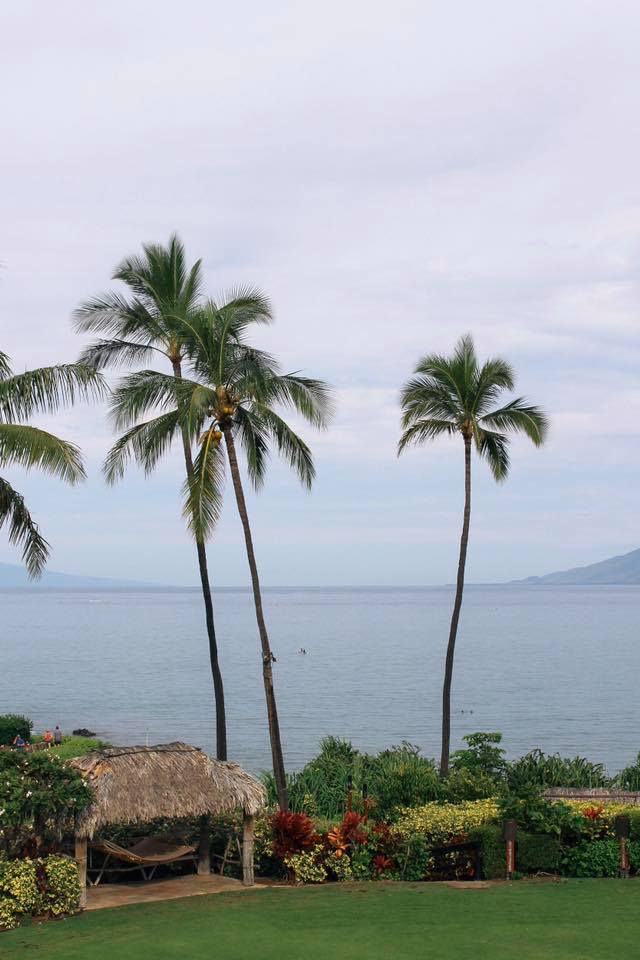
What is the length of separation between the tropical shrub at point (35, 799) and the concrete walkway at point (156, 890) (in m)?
1.39

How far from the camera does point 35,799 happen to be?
15953 millimetres

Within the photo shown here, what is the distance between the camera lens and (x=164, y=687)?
9138 cm

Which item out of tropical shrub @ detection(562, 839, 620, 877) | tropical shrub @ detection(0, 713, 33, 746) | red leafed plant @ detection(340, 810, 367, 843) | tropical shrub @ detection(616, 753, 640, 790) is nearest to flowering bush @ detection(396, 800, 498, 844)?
red leafed plant @ detection(340, 810, 367, 843)

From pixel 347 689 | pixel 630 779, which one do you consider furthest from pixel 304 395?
pixel 347 689

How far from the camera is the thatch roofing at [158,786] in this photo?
16.7 meters

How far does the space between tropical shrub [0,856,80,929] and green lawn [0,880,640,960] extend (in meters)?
0.36

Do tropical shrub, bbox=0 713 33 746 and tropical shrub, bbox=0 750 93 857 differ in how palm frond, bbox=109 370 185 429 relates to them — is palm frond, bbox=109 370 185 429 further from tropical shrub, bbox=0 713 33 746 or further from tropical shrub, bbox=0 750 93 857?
tropical shrub, bbox=0 713 33 746

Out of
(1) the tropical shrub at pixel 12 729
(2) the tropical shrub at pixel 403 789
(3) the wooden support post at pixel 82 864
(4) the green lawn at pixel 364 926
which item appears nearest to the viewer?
(4) the green lawn at pixel 364 926

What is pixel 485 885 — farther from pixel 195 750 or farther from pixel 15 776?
pixel 15 776

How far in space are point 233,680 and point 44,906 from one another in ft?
268

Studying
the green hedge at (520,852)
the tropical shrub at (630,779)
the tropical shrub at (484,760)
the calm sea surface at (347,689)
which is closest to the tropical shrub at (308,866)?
the green hedge at (520,852)

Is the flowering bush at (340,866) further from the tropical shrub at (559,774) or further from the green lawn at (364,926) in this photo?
the tropical shrub at (559,774)

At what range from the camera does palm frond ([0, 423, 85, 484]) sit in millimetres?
19141

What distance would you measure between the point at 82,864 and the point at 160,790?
5.41 feet
